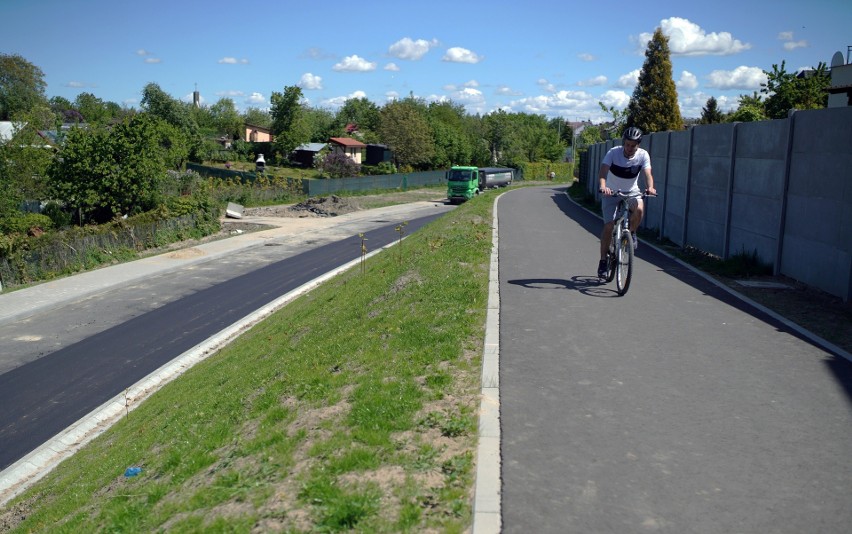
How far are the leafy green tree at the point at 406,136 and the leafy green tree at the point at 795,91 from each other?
1866 inches

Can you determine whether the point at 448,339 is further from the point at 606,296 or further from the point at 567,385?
the point at 606,296

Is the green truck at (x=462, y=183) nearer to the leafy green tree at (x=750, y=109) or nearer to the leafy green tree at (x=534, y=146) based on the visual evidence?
the leafy green tree at (x=750, y=109)

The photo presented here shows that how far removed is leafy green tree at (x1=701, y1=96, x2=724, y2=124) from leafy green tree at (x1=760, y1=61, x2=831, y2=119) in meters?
17.3

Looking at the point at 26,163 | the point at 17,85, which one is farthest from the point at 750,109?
the point at 17,85

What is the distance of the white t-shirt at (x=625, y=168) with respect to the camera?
30.5ft

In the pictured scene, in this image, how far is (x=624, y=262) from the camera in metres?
9.39

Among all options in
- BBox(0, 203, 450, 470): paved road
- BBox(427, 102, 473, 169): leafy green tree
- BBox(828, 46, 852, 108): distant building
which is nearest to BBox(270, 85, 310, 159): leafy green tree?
BBox(427, 102, 473, 169): leafy green tree

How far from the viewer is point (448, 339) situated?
23.5 feet

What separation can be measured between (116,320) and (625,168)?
44.0ft

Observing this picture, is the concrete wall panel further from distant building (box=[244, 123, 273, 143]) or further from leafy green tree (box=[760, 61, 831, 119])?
distant building (box=[244, 123, 273, 143])

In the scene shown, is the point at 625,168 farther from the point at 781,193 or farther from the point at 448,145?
the point at 448,145

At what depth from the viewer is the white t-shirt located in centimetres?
928

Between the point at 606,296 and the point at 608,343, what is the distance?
230 centimetres

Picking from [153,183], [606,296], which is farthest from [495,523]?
[153,183]
